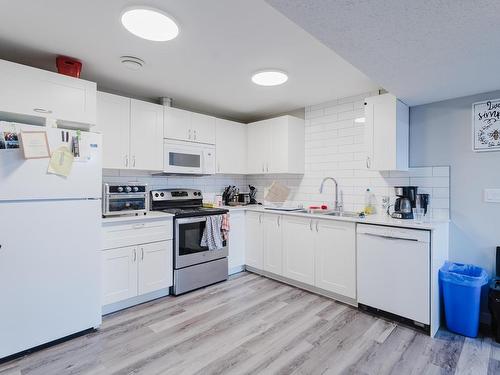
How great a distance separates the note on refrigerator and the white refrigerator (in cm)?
4

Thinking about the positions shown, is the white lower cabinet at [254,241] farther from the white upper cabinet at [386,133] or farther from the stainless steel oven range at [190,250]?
the white upper cabinet at [386,133]

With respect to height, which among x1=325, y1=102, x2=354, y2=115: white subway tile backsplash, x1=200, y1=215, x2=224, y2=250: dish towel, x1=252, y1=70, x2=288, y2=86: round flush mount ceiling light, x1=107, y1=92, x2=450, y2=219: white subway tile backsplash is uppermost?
x1=252, y1=70, x2=288, y2=86: round flush mount ceiling light

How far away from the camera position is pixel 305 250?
10.4 feet

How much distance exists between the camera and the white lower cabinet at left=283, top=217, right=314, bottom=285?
10.2 feet

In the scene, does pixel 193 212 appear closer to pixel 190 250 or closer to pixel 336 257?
pixel 190 250

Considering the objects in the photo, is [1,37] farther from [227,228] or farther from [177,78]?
[227,228]

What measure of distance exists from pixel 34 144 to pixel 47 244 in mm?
740

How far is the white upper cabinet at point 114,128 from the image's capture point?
284 cm

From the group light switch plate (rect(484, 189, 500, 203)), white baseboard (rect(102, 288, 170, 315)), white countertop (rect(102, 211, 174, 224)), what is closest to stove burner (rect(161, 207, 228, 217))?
white countertop (rect(102, 211, 174, 224))

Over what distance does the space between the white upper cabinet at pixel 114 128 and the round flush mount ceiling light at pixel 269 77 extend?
146 cm

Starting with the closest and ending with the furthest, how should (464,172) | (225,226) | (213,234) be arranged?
(464,172) → (213,234) → (225,226)

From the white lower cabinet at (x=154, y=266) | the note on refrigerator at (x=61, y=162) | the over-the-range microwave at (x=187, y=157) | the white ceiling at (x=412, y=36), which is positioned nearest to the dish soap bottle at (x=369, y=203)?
the white ceiling at (x=412, y=36)

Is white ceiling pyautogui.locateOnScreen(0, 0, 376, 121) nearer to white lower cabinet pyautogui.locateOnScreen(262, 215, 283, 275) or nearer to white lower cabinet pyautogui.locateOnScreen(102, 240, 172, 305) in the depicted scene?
white lower cabinet pyautogui.locateOnScreen(262, 215, 283, 275)

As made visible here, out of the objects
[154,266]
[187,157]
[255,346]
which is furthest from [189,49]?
[255,346]
